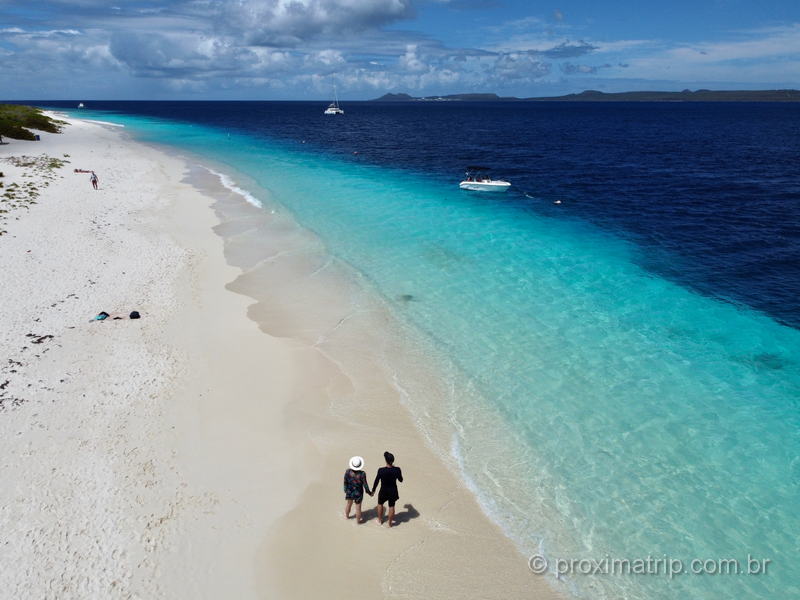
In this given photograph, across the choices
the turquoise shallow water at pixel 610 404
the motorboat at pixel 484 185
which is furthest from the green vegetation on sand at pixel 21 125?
Answer: the motorboat at pixel 484 185

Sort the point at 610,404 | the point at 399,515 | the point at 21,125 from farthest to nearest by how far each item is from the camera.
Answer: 1. the point at 21,125
2. the point at 610,404
3. the point at 399,515

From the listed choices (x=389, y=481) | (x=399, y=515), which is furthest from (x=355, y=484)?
(x=399, y=515)

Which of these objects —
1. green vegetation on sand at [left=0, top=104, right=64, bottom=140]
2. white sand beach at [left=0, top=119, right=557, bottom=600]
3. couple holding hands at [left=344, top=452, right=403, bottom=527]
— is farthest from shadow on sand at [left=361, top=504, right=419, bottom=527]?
green vegetation on sand at [left=0, top=104, right=64, bottom=140]

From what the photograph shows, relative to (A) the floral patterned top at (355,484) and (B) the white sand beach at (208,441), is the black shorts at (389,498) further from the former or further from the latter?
(B) the white sand beach at (208,441)

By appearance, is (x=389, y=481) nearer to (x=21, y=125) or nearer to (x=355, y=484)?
(x=355, y=484)

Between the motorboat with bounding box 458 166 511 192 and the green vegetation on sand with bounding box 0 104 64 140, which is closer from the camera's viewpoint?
the motorboat with bounding box 458 166 511 192

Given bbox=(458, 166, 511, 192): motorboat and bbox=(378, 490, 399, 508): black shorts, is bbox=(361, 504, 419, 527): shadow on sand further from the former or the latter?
bbox=(458, 166, 511, 192): motorboat
